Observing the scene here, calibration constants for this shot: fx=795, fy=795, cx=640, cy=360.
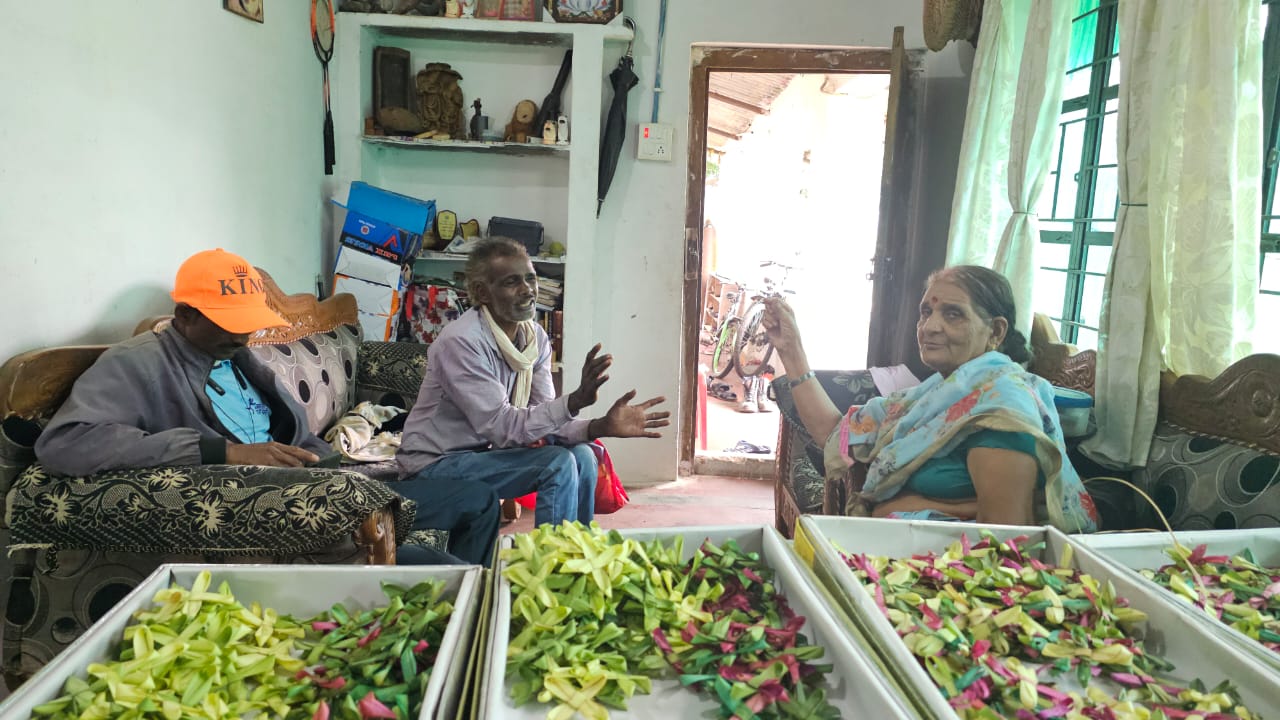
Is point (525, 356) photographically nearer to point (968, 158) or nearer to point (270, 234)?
point (270, 234)

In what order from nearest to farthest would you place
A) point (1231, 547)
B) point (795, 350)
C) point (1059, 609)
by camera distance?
point (1059, 609) < point (1231, 547) < point (795, 350)

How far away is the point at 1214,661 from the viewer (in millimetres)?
771

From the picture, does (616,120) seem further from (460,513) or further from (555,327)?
(460,513)

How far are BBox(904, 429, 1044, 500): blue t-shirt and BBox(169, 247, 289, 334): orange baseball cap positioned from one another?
4.99 feet

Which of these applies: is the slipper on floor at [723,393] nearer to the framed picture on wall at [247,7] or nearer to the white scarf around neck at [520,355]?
the white scarf around neck at [520,355]

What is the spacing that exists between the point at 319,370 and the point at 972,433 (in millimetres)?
2056

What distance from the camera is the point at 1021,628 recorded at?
0.85 m

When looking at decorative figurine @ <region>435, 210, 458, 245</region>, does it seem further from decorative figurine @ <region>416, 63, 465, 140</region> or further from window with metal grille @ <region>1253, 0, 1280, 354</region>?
window with metal grille @ <region>1253, 0, 1280, 354</region>

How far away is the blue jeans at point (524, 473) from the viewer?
87.6 inches

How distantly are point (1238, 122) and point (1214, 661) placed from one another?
1482 mm

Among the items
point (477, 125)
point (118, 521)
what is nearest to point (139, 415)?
point (118, 521)

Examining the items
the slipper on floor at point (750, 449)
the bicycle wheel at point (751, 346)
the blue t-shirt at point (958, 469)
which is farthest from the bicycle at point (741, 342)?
the blue t-shirt at point (958, 469)

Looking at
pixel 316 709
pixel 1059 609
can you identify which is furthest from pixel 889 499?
pixel 316 709

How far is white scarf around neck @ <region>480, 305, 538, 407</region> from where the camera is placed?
2.34 meters
